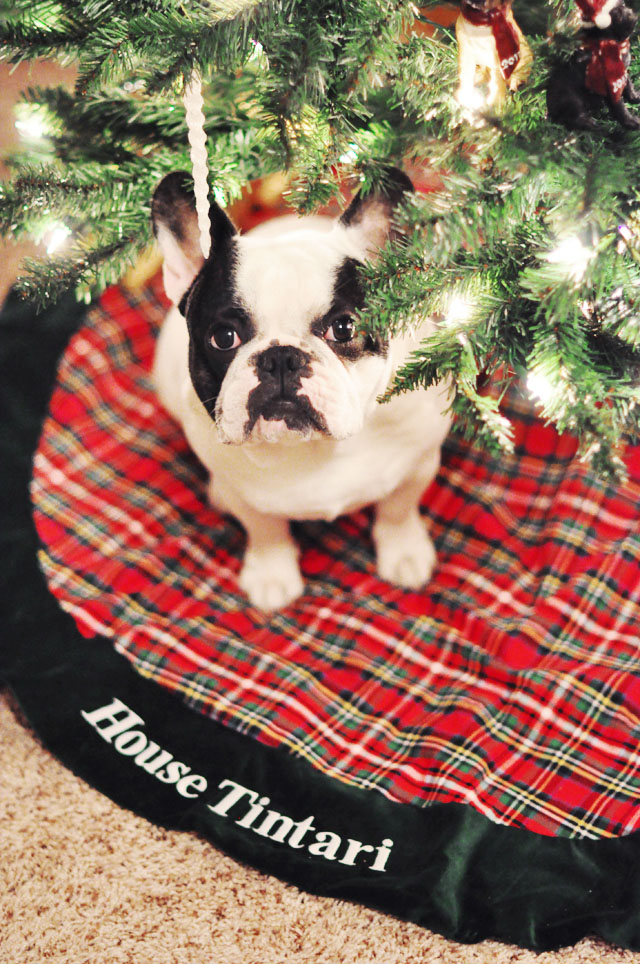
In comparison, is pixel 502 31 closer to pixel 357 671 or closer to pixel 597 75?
pixel 597 75

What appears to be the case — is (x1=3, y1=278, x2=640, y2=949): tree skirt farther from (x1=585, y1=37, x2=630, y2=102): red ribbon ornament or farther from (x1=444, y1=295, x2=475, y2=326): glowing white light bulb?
(x1=585, y1=37, x2=630, y2=102): red ribbon ornament

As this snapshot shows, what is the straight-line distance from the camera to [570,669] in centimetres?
92

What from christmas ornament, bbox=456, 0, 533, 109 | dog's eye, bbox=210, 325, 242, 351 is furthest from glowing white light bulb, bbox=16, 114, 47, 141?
christmas ornament, bbox=456, 0, 533, 109

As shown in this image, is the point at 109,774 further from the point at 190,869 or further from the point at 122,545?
the point at 122,545

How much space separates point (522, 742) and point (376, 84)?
65 cm

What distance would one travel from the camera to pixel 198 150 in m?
0.70

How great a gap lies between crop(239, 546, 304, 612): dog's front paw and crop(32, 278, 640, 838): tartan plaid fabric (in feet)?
0.06

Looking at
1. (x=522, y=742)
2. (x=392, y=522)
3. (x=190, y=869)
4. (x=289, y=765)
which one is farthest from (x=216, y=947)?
(x=392, y=522)

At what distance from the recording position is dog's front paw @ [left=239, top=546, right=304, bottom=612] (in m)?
1.04

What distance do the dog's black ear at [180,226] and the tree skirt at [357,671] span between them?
44cm

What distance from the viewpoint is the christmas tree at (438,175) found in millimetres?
600

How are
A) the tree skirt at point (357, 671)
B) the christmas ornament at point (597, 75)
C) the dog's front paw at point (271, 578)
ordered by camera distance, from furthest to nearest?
the dog's front paw at point (271, 578) → the tree skirt at point (357, 671) → the christmas ornament at point (597, 75)

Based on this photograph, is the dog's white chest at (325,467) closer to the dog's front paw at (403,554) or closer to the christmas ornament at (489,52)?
the dog's front paw at (403,554)

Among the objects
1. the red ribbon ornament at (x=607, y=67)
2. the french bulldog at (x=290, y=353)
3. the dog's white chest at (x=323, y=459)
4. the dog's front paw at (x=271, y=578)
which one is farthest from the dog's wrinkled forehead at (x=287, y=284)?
the dog's front paw at (x=271, y=578)
